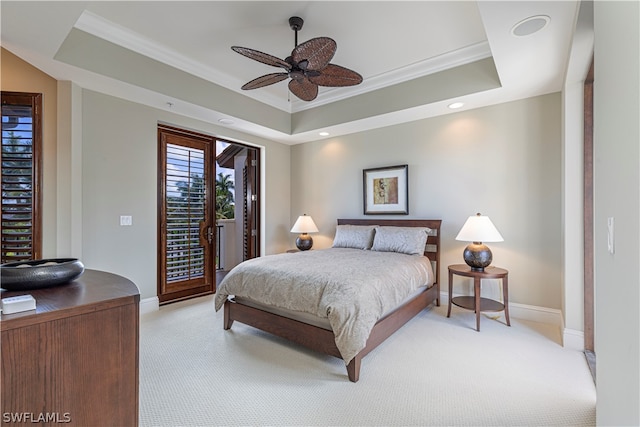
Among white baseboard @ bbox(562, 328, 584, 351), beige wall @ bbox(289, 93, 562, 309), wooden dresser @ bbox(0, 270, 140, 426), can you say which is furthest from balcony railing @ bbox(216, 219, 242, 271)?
white baseboard @ bbox(562, 328, 584, 351)

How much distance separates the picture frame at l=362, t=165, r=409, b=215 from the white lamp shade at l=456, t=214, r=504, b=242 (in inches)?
43.1

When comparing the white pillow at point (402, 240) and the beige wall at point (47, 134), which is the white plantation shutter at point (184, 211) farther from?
the white pillow at point (402, 240)

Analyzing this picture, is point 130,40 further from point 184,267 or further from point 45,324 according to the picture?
point 45,324

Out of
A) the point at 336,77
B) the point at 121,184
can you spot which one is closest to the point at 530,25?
the point at 336,77

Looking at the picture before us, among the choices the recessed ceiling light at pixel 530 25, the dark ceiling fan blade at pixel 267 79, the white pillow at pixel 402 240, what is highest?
the recessed ceiling light at pixel 530 25

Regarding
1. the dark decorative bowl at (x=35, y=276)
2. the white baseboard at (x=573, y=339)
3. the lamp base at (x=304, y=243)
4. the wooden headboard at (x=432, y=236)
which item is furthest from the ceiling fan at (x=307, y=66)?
the white baseboard at (x=573, y=339)

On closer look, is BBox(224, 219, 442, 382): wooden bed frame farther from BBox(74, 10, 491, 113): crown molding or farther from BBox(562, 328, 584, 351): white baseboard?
BBox(74, 10, 491, 113): crown molding

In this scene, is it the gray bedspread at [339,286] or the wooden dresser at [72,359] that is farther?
the gray bedspread at [339,286]

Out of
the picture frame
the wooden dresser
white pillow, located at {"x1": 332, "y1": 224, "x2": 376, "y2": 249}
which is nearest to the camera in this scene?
the wooden dresser

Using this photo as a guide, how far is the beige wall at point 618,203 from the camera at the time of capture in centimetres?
77

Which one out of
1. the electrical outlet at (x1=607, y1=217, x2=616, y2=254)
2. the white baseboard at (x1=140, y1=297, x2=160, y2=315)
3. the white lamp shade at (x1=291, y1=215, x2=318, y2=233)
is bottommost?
the white baseboard at (x1=140, y1=297, x2=160, y2=315)

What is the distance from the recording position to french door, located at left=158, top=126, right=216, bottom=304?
3988 mm

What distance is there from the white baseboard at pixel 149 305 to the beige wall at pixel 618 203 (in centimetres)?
412

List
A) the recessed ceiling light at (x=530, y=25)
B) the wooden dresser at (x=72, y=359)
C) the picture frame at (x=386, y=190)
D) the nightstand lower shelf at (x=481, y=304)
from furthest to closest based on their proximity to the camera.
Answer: the picture frame at (x=386, y=190)
the nightstand lower shelf at (x=481, y=304)
the recessed ceiling light at (x=530, y=25)
the wooden dresser at (x=72, y=359)
